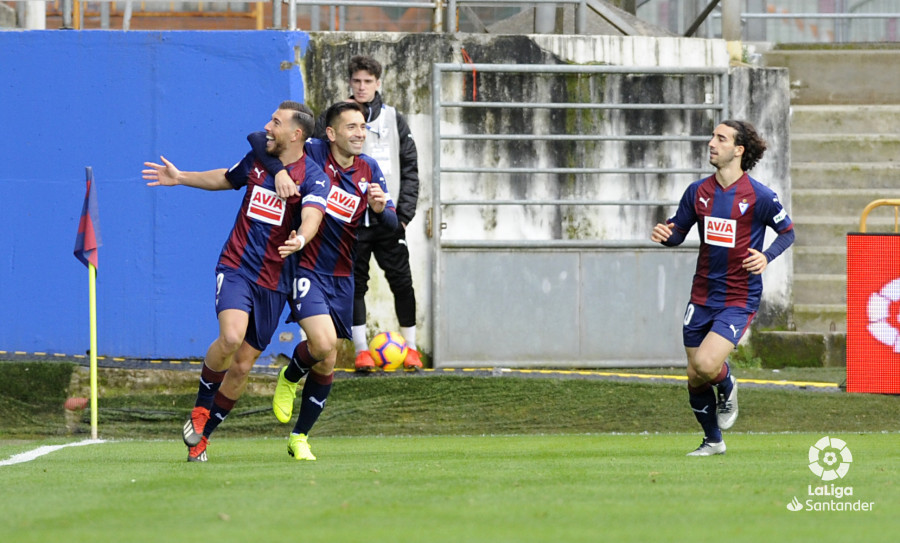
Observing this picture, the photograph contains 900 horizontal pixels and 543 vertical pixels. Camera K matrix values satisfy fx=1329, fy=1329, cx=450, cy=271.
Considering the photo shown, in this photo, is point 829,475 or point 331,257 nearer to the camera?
point 829,475

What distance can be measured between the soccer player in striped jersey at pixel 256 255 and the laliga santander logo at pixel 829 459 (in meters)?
3.29

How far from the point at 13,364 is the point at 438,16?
5.76 metres

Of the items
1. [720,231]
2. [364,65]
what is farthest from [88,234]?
[720,231]

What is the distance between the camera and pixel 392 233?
12516mm

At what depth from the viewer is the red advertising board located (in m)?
12.1

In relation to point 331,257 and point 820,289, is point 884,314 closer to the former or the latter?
point 820,289

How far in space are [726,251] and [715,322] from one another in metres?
0.50

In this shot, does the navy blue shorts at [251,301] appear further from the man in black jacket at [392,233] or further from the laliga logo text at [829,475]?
the man in black jacket at [392,233]

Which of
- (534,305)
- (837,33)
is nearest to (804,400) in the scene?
(534,305)

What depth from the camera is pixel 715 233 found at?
29.5 ft

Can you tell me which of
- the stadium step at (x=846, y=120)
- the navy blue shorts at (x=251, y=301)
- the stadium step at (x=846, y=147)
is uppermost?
the stadium step at (x=846, y=120)

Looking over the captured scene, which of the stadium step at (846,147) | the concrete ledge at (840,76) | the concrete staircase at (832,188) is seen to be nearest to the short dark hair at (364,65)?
the concrete staircase at (832,188)

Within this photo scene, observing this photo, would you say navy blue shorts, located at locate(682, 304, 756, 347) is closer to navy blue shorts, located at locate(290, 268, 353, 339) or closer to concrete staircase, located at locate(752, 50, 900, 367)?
navy blue shorts, located at locate(290, 268, 353, 339)

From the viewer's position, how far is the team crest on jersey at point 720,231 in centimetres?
895
